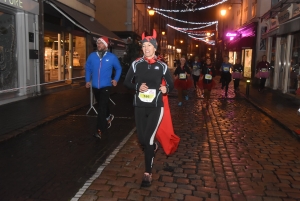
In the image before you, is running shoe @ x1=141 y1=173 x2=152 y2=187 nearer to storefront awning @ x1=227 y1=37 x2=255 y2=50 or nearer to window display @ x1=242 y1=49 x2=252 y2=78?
storefront awning @ x1=227 y1=37 x2=255 y2=50

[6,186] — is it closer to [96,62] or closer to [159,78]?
[159,78]

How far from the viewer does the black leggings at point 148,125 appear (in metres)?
4.50

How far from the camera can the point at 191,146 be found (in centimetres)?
659

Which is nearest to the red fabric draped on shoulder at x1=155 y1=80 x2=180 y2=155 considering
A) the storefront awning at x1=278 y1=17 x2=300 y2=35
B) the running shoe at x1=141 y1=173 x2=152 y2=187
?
the running shoe at x1=141 y1=173 x2=152 y2=187

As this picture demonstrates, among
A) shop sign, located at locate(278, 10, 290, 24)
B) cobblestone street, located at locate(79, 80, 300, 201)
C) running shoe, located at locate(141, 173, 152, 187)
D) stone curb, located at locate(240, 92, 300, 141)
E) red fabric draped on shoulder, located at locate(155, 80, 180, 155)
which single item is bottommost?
cobblestone street, located at locate(79, 80, 300, 201)

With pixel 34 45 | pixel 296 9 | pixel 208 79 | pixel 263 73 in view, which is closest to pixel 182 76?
pixel 208 79

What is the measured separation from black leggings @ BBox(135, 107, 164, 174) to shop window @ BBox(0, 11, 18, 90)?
8352mm

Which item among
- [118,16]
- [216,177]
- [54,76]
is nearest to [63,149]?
[216,177]

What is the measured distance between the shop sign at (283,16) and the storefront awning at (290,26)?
0.24 meters

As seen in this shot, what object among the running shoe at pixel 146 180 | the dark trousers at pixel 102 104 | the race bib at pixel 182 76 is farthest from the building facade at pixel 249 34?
the running shoe at pixel 146 180

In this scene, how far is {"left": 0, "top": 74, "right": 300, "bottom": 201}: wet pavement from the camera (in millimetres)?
4285

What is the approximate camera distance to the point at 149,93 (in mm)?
4438

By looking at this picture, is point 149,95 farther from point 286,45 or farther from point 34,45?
point 286,45

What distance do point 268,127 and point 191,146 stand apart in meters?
2.85
